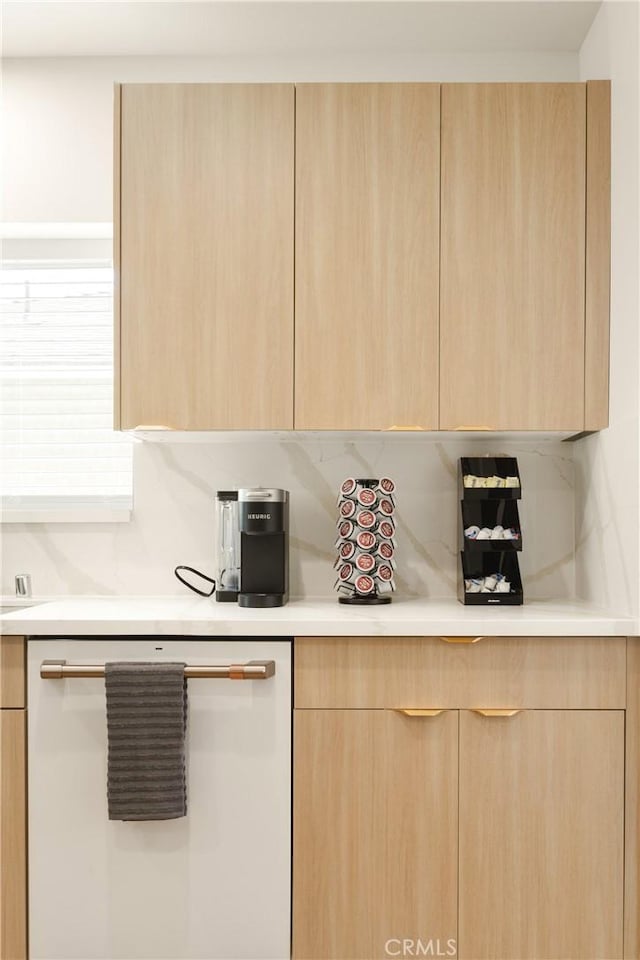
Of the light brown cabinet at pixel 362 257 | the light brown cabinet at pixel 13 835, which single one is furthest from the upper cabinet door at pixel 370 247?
the light brown cabinet at pixel 13 835

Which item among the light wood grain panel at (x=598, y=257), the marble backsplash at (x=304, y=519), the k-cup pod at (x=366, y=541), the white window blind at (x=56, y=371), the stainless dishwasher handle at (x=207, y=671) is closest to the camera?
the stainless dishwasher handle at (x=207, y=671)

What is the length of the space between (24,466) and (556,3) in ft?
6.81

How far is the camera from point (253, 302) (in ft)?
7.64

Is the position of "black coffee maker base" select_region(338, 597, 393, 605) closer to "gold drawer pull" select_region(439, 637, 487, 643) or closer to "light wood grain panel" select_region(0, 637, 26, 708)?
"gold drawer pull" select_region(439, 637, 487, 643)

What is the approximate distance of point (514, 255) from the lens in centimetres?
232

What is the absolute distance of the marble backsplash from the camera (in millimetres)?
2666

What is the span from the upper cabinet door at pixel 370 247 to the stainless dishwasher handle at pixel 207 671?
0.69 m

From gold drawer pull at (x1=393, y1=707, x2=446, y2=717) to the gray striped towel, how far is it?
0.52m

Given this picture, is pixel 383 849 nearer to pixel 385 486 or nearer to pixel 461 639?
pixel 461 639

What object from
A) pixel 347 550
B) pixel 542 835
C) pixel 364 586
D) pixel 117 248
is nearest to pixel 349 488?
pixel 347 550

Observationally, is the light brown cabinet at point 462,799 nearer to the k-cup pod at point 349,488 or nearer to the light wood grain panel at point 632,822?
the light wood grain panel at point 632,822

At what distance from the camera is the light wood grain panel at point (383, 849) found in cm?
208

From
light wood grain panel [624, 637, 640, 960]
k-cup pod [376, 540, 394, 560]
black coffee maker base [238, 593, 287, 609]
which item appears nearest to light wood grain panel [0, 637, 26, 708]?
black coffee maker base [238, 593, 287, 609]

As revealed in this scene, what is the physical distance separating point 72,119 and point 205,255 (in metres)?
0.77
